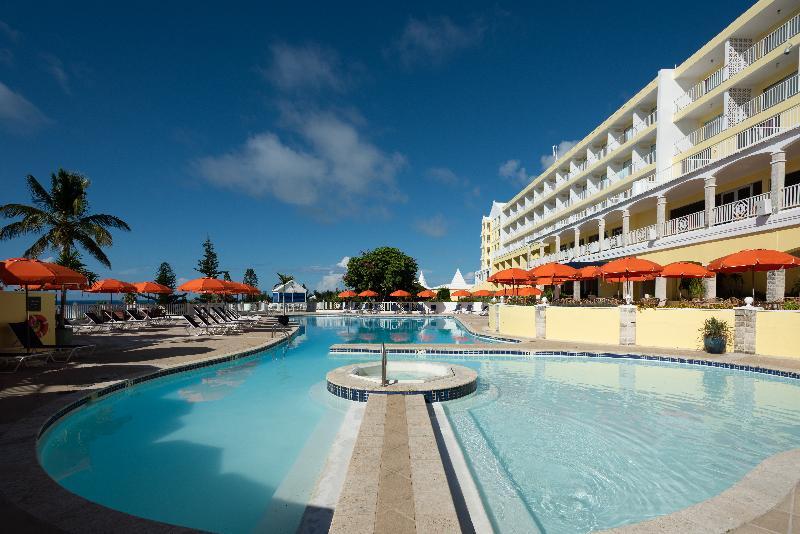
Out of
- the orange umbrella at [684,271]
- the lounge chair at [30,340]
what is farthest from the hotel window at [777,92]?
the lounge chair at [30,340]

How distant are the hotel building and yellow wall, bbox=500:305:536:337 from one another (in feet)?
20.9

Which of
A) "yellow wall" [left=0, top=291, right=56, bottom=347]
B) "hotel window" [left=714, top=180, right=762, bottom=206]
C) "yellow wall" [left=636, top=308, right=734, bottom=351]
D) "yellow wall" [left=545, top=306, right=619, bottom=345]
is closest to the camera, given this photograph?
"yellow wall" [left=0, top=291, right=56, bottom=347]

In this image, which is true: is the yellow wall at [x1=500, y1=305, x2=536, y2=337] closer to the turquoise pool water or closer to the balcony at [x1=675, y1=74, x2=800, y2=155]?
the turquoise pool water

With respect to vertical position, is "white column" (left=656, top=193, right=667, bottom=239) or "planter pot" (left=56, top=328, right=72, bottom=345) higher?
"white column" (left=656, top=193, right=667, bottom=239)

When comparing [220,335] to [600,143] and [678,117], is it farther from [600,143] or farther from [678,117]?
[600,143]

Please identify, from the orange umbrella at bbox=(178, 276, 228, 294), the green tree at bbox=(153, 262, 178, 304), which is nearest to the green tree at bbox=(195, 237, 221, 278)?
the green tree at bbox=(153, 262, 178, 304)

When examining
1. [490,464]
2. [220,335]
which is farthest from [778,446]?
[220,335]

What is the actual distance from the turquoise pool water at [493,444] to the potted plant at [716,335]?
88.3 inches

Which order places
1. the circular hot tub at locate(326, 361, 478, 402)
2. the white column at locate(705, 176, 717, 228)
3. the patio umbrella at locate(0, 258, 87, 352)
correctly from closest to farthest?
the circular hot tub at locate(326, 361, 478, 402) < the patio umbrella at locate(0, 258, 87, 352) < the white column at locate(705, 176, 717, 228)

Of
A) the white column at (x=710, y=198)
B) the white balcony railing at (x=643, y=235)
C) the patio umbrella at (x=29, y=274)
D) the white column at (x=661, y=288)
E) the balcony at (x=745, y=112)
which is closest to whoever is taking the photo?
the patio umbrella at (x=29, y=274)

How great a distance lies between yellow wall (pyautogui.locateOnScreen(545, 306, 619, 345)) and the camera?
45.6 feet

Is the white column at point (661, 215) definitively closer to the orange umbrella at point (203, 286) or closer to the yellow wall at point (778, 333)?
the yellow wall at point (778, 333)

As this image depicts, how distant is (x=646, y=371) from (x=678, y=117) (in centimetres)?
1799

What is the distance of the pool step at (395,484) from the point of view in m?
3.02
